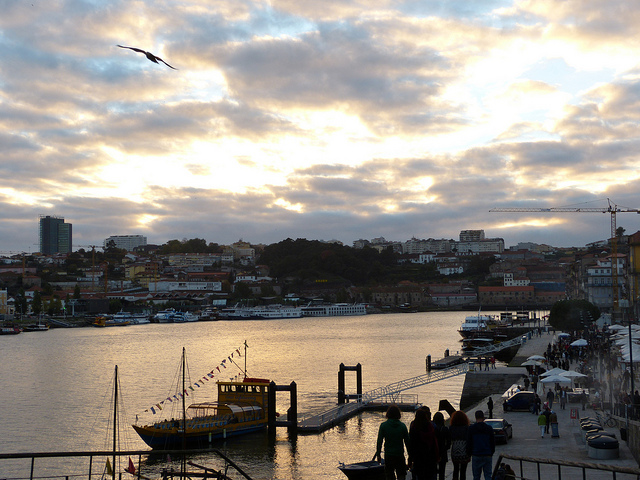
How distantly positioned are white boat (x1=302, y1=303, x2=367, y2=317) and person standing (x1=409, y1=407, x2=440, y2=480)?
114m

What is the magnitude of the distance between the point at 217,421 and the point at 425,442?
52.5 feet

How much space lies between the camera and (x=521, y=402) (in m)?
18.2

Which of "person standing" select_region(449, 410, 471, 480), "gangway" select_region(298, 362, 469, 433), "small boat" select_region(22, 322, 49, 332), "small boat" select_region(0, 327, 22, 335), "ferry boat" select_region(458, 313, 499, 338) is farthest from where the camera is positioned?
"small boat" select_region(22, 322, 49, 332)

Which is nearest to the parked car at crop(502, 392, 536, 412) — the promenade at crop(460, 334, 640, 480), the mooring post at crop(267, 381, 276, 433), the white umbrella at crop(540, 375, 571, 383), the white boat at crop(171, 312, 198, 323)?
the promenade at crop(460, 334, 640, 480)

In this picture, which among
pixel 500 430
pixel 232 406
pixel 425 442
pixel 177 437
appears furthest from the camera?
pixel 232 406

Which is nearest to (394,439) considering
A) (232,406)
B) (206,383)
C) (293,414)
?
(293,414)

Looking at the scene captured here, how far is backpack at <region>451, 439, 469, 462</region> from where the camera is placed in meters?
6.58

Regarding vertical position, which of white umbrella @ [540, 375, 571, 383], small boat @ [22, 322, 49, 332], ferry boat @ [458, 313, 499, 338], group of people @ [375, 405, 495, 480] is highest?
group of people @ [375, 405, 495, 480]

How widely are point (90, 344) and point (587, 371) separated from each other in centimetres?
4875

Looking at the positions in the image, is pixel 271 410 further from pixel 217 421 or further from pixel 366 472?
pixel 366 472

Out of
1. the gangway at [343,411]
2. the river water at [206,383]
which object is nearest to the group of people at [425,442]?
the river water at [206,383]

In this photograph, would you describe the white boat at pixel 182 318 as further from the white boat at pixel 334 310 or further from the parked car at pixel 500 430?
the parked car at pixel 500 430

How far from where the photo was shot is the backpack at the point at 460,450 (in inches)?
259

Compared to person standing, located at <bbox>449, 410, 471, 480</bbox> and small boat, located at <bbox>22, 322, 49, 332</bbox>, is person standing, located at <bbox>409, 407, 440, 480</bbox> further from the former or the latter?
small boat, located at <bbox>22, 322, 49, 332</bbox>
